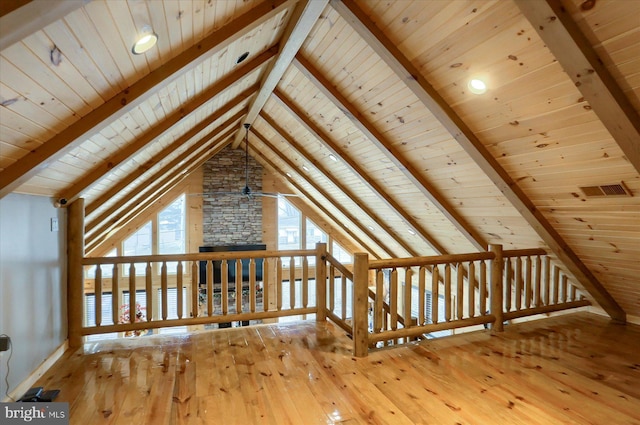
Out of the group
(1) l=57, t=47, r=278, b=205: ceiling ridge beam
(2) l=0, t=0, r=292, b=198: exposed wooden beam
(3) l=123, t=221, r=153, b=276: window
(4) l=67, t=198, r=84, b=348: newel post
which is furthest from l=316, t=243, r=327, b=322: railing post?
(3) l=123, t=221, r=153, b=276: window

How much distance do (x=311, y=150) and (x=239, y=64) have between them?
244 cm

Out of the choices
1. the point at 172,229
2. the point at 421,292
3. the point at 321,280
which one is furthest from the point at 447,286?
the point at 172,229

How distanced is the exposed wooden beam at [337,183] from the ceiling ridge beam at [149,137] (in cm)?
221

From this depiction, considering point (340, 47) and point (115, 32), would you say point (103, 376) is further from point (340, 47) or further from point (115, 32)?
point (340, 47)

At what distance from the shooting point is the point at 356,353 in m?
2.92

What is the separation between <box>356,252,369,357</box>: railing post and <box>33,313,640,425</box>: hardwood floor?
0.40 ft

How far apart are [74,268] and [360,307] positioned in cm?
269

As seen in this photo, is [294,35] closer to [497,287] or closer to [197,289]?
[197,289]

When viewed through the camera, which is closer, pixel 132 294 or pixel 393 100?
pixel 393 100

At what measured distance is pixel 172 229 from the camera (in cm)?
829

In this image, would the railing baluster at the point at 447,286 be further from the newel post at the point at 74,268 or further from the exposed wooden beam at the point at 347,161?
the newel post at the point at 74,268

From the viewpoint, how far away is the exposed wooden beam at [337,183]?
534 cm

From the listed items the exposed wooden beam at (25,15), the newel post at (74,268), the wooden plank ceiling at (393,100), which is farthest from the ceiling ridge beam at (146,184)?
the exposed wooden beam at (25,15)

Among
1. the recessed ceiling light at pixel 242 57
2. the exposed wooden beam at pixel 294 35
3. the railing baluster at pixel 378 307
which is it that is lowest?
the railing baluster at pixel 378 307
